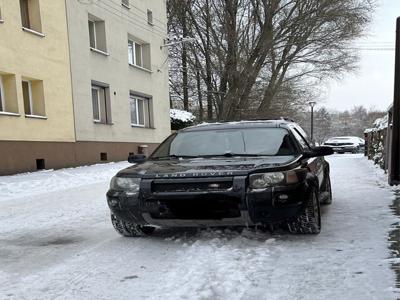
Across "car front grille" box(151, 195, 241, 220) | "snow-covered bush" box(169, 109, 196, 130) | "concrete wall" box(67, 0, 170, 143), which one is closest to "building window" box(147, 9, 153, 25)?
"concrete wall" box(67, 0, 170, 143)

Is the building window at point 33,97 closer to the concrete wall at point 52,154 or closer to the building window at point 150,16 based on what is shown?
the concrete wall at point 52,154

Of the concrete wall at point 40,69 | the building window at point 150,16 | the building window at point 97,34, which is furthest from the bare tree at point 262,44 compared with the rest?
the concrete wall at point 40,69

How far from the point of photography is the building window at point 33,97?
574 inches

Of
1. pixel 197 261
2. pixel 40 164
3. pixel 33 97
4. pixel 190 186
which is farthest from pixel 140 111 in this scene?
pixel 197 261

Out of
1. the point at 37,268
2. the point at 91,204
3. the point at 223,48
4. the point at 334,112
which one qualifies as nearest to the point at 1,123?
the point at 91,204

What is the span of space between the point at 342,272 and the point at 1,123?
37.2 feet

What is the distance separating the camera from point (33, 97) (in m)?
14.8

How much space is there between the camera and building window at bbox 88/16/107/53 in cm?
1891

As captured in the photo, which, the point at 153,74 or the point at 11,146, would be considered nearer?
the point at 11,146

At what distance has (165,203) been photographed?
468cm

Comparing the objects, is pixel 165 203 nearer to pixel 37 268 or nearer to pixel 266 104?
pixel 37 268

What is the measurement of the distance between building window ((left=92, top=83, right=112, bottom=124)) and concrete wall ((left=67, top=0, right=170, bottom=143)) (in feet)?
0.75

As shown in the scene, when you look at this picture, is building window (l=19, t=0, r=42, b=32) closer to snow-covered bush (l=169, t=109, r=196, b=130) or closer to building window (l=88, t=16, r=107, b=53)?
building window (l=88, t=16, r=107, b=53)

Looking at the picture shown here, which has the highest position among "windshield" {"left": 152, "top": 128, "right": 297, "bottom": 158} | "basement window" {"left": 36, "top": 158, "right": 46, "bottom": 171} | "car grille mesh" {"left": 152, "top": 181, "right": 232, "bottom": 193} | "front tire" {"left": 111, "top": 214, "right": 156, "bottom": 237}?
"windshield" {"left": 152, "top": 128, "right": 297, "bottom": 158}
